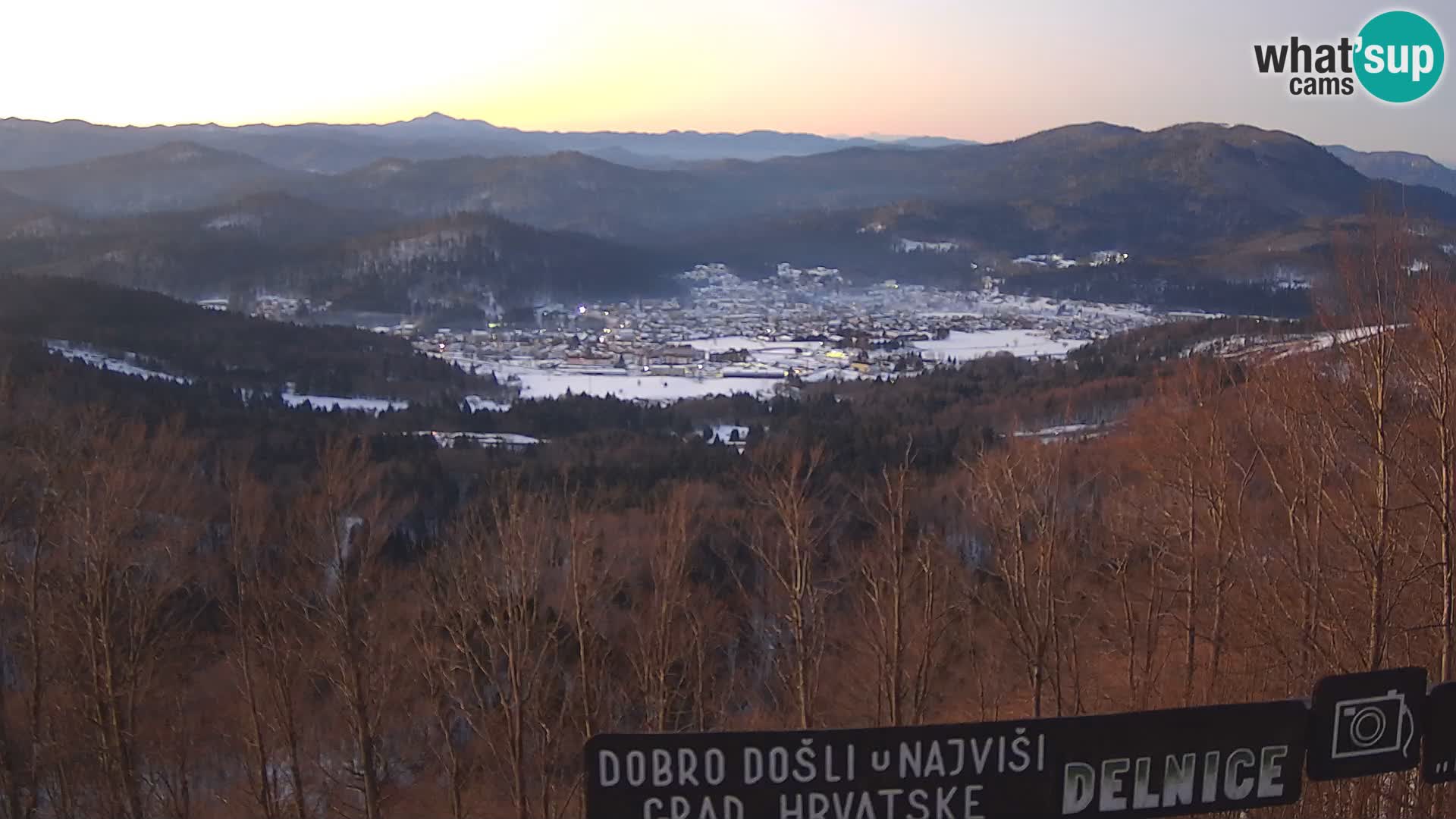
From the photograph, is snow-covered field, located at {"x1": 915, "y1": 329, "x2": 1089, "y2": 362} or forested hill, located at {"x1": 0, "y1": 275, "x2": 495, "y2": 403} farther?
snow-covered field, located at {"x1": 915, "y1": 329, "x2": 1089, "y2": 362}

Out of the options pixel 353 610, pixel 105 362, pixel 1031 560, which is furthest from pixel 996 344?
pixel 353 610

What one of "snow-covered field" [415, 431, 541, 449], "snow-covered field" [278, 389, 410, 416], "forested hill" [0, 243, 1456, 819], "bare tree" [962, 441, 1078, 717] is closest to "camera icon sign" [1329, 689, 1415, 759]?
"forested hill" [0, 243, 1456, 819]

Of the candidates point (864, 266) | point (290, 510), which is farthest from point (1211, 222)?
point (290, 510)

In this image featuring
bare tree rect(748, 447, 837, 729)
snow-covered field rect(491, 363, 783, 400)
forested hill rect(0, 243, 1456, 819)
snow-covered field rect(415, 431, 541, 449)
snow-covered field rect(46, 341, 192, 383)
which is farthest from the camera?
snow-covered field rect(491, 363, 783, 400)

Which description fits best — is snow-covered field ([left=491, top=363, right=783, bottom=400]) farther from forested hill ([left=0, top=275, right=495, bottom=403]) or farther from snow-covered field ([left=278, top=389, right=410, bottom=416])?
snow-covered field ([left=278, top=389, right=410, bottom=416])

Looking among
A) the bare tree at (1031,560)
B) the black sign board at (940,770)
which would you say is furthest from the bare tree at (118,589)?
the bare tree at (1031,560)

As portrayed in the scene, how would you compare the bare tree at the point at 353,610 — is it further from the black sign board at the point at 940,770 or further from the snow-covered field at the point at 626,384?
the snow-covered field at the point at 626,384

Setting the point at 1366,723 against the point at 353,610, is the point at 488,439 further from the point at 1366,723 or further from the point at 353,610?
the point at 1366,723
